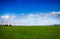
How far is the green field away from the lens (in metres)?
3.69

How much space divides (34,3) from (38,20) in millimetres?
504

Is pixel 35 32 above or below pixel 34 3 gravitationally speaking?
below

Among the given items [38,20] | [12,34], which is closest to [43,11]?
[38,20]

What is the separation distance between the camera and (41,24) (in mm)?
3818

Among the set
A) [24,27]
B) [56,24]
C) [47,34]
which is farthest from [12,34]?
[56,24]

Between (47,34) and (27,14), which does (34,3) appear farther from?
(47,34)

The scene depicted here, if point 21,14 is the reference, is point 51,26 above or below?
below

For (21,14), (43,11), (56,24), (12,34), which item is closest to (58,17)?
(56,24)

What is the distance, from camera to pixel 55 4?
3820mm

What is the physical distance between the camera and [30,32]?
3.77m

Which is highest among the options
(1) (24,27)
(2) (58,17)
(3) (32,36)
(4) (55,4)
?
(4) (55,4)

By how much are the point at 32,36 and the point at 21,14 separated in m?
0.70

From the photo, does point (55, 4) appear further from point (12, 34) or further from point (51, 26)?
point (12, 34)

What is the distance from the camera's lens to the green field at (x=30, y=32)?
369 centimetres
